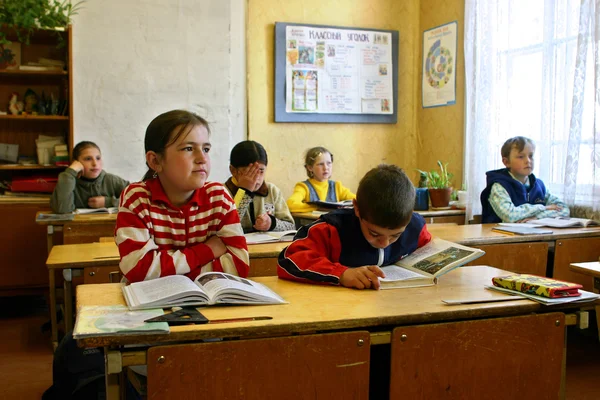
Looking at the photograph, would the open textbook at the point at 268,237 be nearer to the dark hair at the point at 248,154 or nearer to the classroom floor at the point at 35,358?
the dark hair at the point at 248,154

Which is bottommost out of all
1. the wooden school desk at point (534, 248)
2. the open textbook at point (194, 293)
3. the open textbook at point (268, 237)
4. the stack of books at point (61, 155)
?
the wooden school desk at point (534, 248)

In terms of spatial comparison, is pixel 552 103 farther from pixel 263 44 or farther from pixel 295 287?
pixel 295 287

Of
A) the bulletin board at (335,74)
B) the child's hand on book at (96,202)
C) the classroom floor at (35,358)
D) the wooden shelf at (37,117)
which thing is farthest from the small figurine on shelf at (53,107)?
the bulletin board at (335,74)

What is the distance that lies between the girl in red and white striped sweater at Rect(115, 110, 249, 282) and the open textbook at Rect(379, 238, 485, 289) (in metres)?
0.48

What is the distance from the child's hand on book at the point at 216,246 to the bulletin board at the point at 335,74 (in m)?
3.35

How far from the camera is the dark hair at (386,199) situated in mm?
1780

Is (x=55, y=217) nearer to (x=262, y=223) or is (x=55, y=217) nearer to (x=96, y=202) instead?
(x=96, y=202)

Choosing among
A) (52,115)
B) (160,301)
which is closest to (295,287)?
(160,301)

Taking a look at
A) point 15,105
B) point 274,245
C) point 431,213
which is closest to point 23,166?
point 15,105

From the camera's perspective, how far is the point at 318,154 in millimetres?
4723

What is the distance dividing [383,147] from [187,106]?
181cm

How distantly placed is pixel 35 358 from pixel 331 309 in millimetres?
2249

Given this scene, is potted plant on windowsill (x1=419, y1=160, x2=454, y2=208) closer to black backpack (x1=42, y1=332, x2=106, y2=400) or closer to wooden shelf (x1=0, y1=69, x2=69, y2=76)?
wooden shelf (x1=0, y1=69, x2=69, y2=76)

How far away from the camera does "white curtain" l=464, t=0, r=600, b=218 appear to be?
366cm
